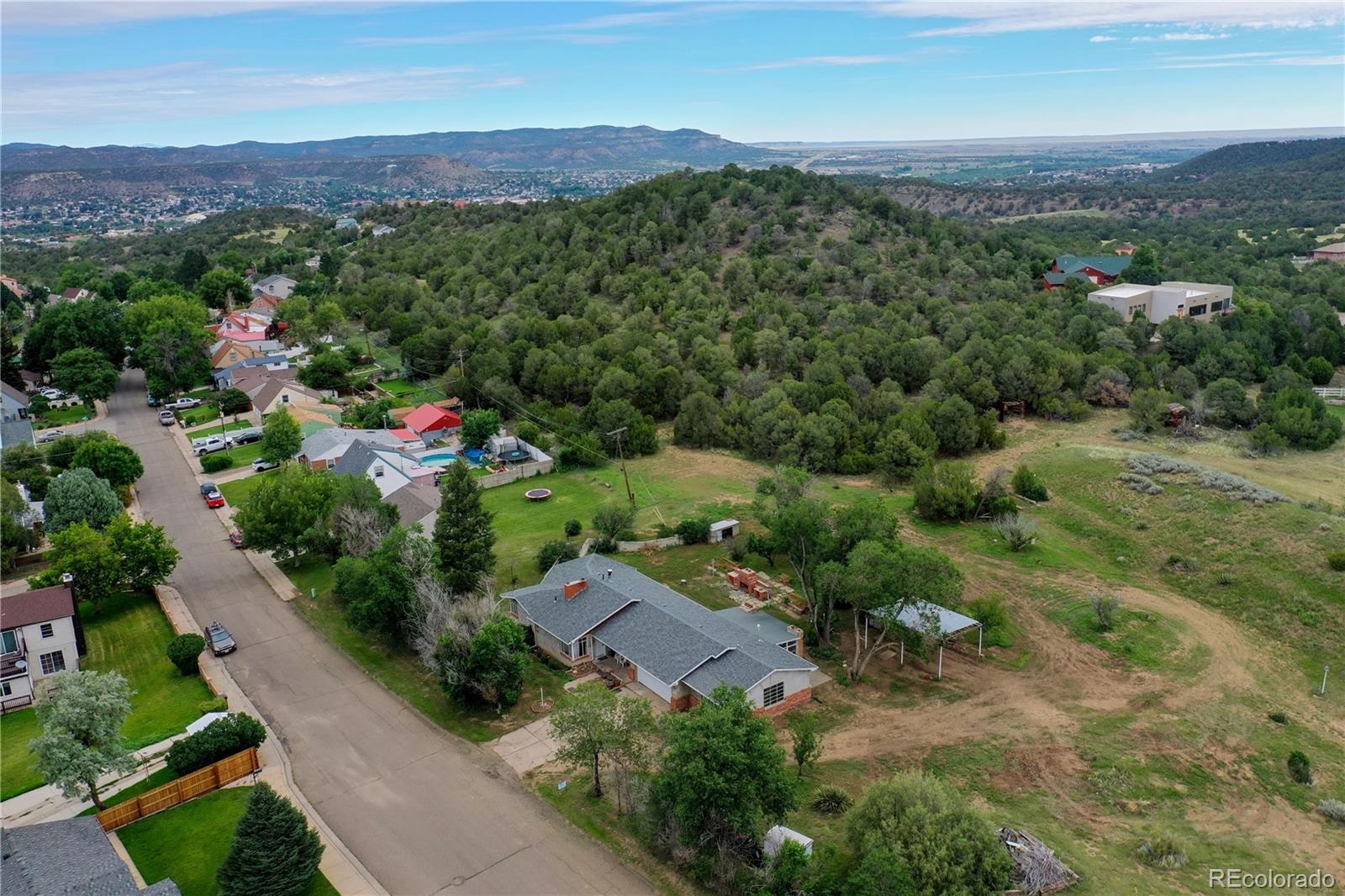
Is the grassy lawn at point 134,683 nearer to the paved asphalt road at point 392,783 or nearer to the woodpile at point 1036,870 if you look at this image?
the paved asphalt road at point 392,783

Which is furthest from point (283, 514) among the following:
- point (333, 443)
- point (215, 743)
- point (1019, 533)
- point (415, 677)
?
point (1019, 533)

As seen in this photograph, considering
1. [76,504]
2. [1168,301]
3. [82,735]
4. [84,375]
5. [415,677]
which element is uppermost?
[1168,301]

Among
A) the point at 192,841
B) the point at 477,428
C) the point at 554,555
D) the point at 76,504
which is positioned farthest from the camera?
the point at 477,428

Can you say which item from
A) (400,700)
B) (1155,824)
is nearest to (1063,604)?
(1155,824)

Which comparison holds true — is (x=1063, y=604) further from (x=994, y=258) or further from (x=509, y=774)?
(x=994, y=258)

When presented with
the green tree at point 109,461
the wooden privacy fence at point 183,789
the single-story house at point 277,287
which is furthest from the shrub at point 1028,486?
the single-story house at point 277,287

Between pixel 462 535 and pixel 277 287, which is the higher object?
pixel 277 287

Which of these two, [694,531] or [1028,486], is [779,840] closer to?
[694,531]
